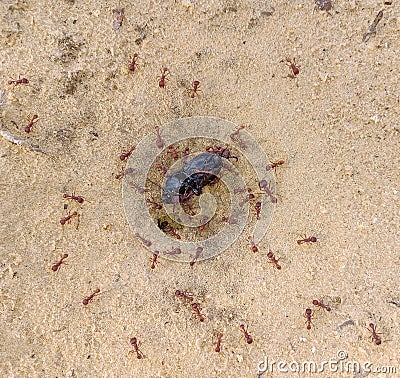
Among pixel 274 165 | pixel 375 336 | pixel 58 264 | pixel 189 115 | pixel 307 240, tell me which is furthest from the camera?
pixel 189 115

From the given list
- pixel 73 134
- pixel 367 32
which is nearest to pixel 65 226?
pixel 73 134

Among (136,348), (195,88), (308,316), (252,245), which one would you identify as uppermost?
(195,88)

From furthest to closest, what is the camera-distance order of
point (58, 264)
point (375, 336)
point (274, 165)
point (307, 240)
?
point (274, 165) → point (307, 240) → point (58, 264) → point (375, 336)

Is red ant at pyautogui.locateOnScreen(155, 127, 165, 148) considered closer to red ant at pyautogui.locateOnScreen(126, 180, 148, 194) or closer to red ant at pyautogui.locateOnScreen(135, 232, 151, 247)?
red ant at pyautogui.locateOnScreen(126, 180, 148, 194)

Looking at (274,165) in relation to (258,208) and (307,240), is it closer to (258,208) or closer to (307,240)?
(258,208)

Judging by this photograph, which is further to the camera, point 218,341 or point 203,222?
point 203,222

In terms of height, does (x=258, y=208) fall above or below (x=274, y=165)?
below

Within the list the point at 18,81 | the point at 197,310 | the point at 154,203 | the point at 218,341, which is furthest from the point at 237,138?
the point at 18,81

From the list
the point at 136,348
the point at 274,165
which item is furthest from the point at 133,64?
the point at 136,348
